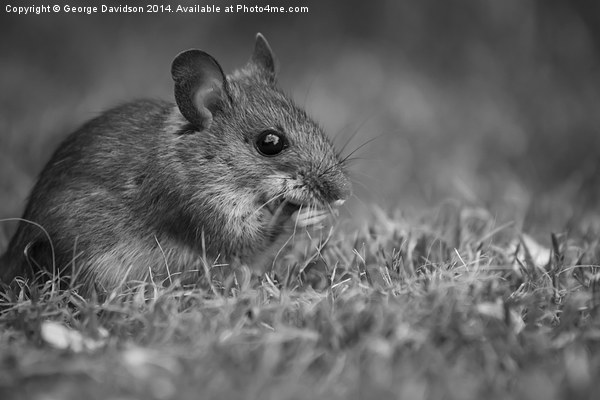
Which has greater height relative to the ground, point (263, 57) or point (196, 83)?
point (263, 57)

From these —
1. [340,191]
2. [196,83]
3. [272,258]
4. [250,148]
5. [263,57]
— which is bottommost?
[272,258]

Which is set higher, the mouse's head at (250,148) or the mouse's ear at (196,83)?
the mouse's ear at (196,83)

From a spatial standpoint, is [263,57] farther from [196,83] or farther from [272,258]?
[272,258]

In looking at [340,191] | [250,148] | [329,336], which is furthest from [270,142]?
[329,336]

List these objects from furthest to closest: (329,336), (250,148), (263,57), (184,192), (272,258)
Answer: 1. (263,57)
2. (272,258)
3. (250,148)
4. (184,192)
5. (329,336)

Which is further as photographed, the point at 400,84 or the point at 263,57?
the point at 400,84

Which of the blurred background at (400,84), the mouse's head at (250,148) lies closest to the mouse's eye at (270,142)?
the mouse's head at (250,148)

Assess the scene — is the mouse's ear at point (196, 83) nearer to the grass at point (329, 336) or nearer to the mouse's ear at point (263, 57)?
the mouse's ear at point (263, 57)
